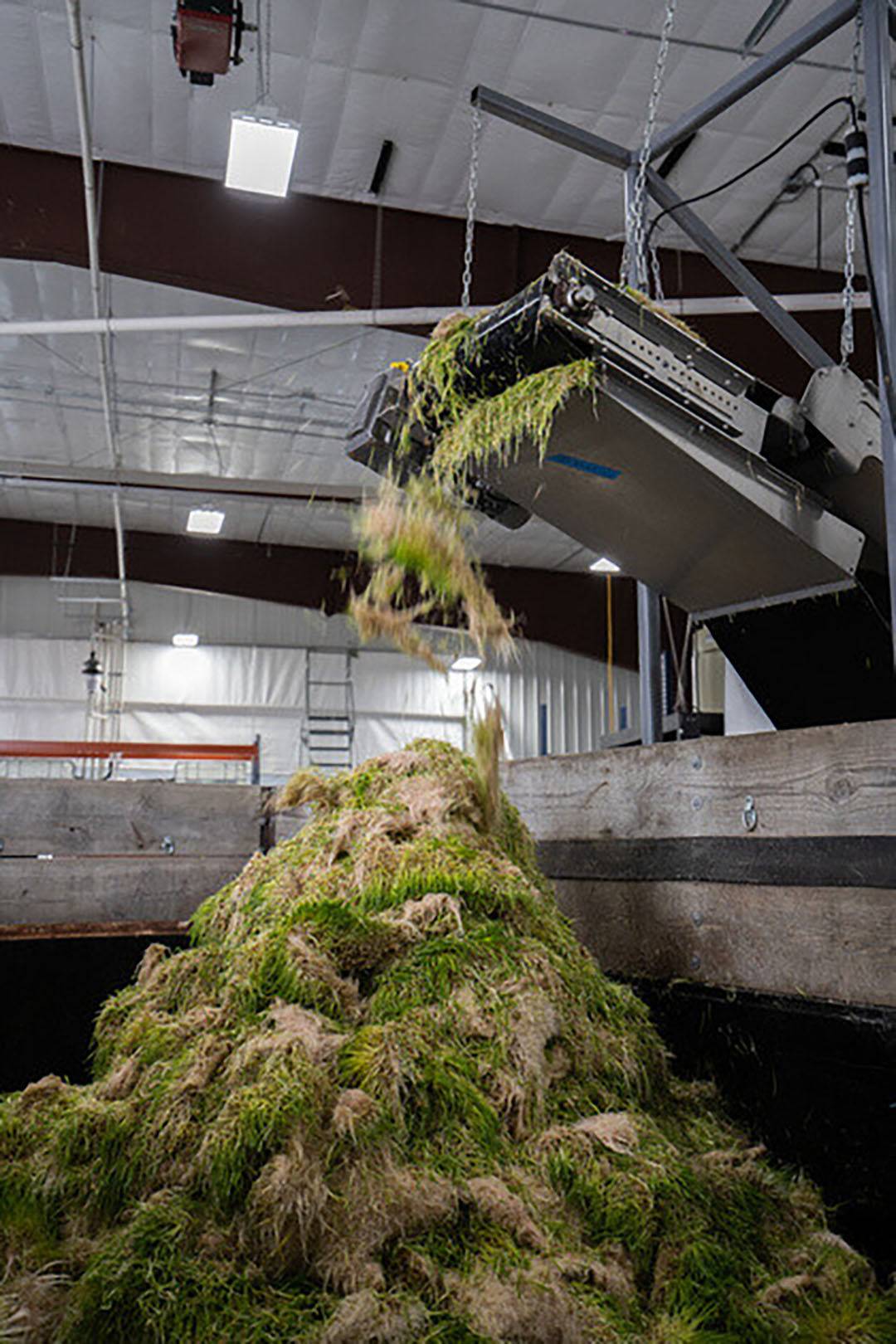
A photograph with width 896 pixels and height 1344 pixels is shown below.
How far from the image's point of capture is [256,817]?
3178 millimetres

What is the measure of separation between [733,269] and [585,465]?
1.65 meters

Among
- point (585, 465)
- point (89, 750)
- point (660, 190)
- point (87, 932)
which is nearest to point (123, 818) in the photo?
point (87, 932)

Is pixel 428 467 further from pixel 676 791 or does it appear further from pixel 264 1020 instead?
pixel 264 1020

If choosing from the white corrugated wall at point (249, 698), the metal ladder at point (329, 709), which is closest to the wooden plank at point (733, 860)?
the white corrugated wall at point (249, 698)

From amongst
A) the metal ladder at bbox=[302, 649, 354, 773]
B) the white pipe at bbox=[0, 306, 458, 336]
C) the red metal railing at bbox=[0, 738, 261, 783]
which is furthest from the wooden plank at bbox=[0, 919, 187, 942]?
the metal ladder at bbox=[302, 649, 354, 773]

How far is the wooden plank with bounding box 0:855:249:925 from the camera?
2938mm

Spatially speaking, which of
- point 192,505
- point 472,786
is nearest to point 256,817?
point 472,786

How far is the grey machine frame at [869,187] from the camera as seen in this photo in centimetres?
255

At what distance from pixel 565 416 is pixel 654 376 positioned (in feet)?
0.70

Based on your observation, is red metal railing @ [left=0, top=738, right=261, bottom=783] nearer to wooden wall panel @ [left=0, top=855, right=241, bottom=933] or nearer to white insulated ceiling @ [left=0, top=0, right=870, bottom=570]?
white insulated ceiling @ [left=0, top=0, right=870, bottom=570]

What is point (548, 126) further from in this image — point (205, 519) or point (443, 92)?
point (205, 519)

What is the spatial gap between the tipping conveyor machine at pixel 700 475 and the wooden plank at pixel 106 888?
48.2 inches

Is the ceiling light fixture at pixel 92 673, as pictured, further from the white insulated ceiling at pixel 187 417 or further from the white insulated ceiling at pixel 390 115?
the white insulated ceiling at pixel 390 115

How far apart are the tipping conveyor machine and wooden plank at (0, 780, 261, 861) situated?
3.49ft
